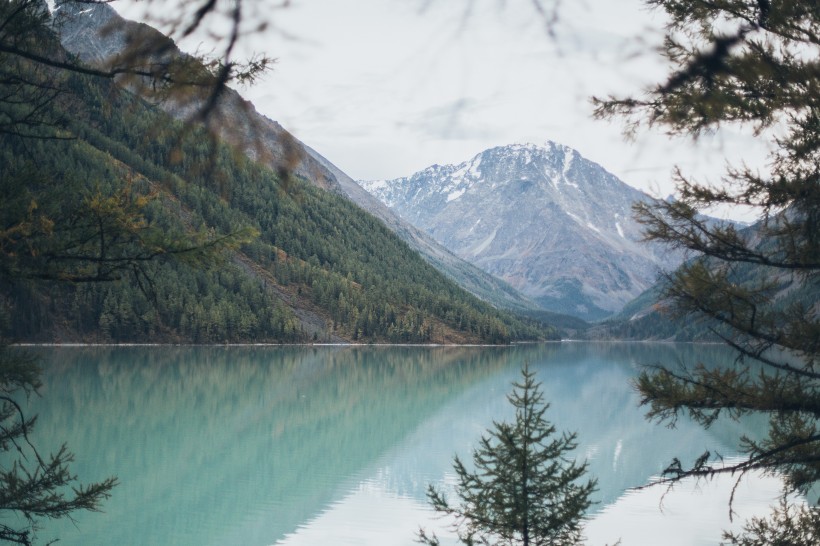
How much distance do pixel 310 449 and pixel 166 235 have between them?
44.8 m

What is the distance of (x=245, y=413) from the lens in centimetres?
6412

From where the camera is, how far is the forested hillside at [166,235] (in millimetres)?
5758

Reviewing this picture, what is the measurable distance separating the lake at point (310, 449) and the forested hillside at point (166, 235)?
740 centimetres

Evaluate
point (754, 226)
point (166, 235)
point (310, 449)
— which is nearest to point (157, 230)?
point (166, 235)

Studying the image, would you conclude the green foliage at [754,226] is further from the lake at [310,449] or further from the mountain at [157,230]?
the mountain at [157,230]

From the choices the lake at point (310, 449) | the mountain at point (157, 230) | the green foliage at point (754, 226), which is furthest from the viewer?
the lake at point (310, 449)

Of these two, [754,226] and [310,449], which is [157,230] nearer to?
[754,226]

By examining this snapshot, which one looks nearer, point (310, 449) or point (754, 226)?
point (754, 226)

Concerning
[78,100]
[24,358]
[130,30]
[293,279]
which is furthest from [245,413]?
[293,279]

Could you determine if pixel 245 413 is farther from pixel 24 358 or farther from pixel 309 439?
pixel 24 358

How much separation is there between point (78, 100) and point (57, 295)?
115 inches

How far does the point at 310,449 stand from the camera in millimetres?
51750

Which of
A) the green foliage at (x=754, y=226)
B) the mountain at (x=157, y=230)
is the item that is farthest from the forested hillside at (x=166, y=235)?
the green foliage at (x=754, y=226)

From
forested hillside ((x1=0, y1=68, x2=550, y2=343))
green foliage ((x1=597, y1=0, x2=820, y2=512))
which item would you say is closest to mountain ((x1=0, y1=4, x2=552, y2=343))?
forested hillside ((x1=0, y1=68, x2=550, y2=343))
